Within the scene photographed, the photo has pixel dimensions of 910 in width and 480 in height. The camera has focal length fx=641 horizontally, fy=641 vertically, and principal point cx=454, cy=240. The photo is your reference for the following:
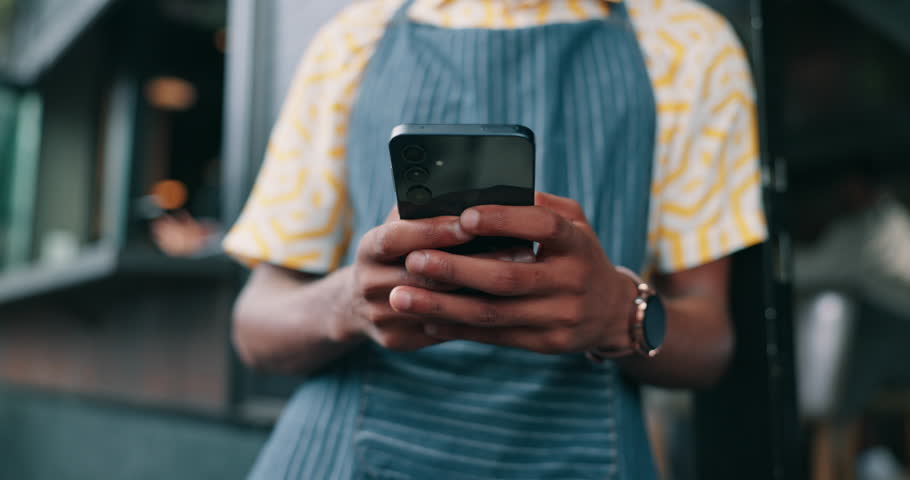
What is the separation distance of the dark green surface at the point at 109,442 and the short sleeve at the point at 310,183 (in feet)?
1.46

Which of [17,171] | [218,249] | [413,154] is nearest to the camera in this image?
[413,154]

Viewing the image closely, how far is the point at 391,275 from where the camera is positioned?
9.9 inches

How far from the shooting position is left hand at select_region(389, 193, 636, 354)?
0.23m

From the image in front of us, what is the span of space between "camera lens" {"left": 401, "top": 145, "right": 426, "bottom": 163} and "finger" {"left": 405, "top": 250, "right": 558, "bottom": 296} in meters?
0.03

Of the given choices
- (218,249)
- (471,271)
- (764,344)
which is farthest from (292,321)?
(218,249)

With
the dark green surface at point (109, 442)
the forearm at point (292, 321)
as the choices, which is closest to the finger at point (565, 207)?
the forearm at point (292, 321)

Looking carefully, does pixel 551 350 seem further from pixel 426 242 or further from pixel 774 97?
pixel 774 97

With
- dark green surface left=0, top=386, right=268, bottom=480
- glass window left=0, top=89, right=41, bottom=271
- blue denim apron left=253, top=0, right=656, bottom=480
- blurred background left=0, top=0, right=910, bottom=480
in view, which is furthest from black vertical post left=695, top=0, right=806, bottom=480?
glass window left=0, top=89, right=41, bottom=271

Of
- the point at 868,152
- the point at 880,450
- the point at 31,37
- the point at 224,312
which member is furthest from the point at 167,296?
the point at 868,152

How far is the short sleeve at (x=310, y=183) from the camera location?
1.21 ft

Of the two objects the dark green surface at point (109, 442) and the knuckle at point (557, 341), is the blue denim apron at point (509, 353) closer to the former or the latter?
the knuckle at point (557, 341)

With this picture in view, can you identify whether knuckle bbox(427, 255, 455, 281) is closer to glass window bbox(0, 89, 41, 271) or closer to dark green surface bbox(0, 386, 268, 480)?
dark green surface bbox(0, 386, 268, 480)

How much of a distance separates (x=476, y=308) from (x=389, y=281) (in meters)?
0.04

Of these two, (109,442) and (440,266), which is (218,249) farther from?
(440,266)
